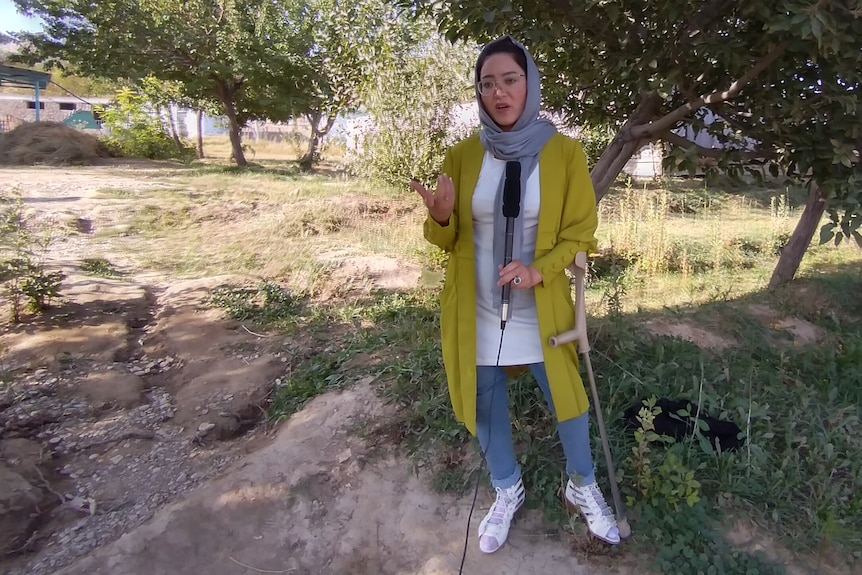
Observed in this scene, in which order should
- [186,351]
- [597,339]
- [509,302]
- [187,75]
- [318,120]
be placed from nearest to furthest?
[509,302] → [597,339] → [186,351] → [187,75] → [318,120]

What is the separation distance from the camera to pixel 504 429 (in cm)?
251

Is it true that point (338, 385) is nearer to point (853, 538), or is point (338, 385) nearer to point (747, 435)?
point (747, 435)

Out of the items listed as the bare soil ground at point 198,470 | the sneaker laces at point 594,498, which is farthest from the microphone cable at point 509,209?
the bare soil ground at point 198,470

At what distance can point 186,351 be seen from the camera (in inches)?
205

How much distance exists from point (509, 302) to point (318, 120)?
2105 centimetres

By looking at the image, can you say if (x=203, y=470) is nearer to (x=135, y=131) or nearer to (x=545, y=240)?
(x=545, y=240)

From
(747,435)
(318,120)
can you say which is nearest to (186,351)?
(747,435)

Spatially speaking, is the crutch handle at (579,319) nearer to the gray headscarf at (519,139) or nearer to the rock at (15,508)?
the gray headscarf at (519,139)

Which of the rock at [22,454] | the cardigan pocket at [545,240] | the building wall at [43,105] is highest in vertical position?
the building wall at [43,105]

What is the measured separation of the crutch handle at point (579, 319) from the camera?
7.36 feet

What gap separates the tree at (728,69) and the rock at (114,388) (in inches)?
128

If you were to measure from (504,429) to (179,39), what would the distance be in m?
17.4

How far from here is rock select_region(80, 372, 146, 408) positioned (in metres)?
4.49

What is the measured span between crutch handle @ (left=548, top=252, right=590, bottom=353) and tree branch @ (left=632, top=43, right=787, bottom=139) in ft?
4.32
